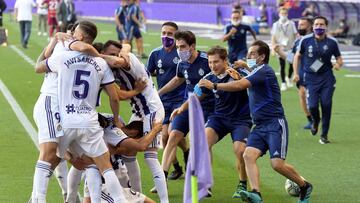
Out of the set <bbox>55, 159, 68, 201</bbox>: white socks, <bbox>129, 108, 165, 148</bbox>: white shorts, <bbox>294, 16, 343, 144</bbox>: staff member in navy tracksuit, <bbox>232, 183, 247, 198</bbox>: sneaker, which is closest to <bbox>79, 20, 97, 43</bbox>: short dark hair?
<bbox>129, 108, 165, 148</bbox>: white shorts

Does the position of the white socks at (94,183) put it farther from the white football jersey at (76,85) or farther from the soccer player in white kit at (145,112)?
the soccer player in white kit at (145,112)

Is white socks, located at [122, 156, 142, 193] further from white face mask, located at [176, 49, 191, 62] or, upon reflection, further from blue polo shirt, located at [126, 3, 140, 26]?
blue polo shirt, located at [126, 3, 140, 26]

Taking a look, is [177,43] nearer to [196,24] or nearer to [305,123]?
[305,123]

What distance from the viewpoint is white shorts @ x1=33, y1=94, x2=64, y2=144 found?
10688mm

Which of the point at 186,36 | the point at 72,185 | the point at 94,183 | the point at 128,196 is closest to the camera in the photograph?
the point at 94,183

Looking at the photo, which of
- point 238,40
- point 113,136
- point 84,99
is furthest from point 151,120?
point 238,40

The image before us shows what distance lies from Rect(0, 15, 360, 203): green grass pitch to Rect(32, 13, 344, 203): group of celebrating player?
75 centimetres

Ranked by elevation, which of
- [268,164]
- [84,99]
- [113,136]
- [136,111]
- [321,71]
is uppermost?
[84,99]

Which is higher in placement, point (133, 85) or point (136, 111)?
point (133, 85)

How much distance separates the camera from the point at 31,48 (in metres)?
36.2

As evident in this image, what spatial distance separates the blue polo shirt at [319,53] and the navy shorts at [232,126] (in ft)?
16.3

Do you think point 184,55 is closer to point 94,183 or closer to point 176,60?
point 176,60

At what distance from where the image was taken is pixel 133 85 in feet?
37.8

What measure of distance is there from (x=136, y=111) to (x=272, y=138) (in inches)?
64.2
